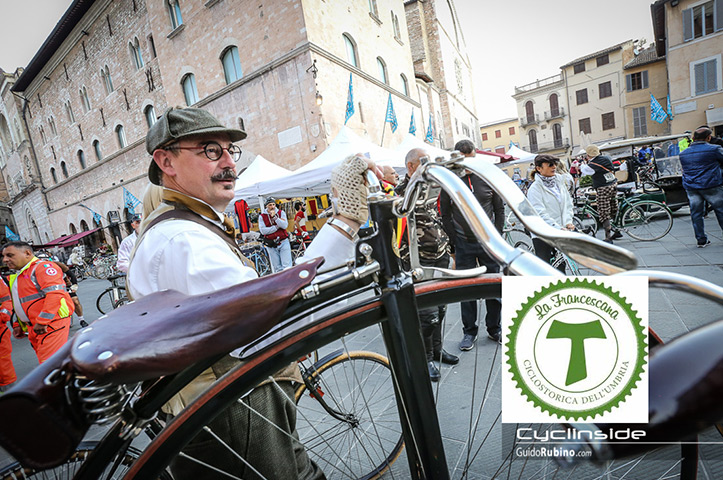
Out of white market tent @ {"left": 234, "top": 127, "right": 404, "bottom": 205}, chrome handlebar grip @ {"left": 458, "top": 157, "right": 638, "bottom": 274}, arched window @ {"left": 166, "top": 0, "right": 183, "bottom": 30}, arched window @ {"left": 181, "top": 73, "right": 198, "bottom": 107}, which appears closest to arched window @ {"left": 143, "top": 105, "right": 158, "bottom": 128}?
arched window @ {"left": 181, "top": 73, "right": 198, "bottom": 107}

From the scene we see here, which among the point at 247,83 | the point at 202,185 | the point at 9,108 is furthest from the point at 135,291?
the point at 9,108

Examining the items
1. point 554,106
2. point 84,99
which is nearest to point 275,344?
point 84,99

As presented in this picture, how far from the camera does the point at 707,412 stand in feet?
1.54

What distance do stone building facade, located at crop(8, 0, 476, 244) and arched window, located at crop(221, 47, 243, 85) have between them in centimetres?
4

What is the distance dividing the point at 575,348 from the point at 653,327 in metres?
3.45

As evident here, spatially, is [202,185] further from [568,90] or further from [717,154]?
[568,90]

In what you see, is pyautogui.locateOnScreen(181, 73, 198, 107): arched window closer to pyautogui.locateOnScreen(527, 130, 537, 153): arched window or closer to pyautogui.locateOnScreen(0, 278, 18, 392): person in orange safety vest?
pyautogui.locateOnScreen(0, 278, 18, 392): person in orange safety vest

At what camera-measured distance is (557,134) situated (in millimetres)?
41594

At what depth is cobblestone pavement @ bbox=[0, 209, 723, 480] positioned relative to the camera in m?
1.40

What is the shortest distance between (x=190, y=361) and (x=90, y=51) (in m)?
29.2

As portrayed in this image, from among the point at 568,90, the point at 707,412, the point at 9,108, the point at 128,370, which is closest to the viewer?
the point at 707,412

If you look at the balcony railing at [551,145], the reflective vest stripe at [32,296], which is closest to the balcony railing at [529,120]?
the balcony railing at [551,145]

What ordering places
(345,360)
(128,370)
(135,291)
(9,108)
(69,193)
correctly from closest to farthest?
1. (128,370)
2. (135,291)
3. (345,360)
4. (69,193)
5. (9,108)

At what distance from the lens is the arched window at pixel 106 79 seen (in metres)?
20.9
